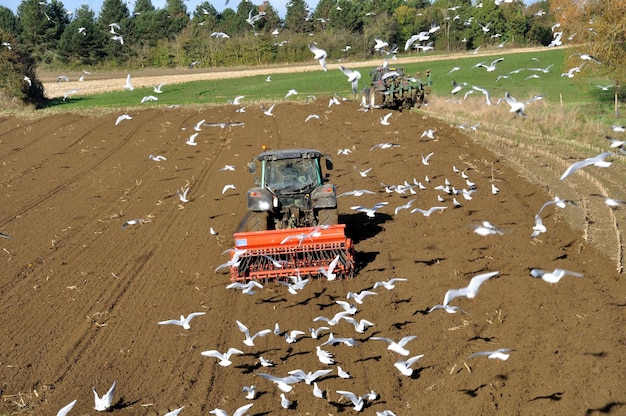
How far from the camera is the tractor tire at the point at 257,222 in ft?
39.6

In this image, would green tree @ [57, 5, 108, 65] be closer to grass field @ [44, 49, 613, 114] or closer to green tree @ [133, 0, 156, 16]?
green tree @ [133, 0, 156, 16]

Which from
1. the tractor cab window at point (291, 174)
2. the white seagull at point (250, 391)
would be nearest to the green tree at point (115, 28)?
the tractor cab window at point (291, 174)

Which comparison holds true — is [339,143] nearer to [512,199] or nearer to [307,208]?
[512,199]

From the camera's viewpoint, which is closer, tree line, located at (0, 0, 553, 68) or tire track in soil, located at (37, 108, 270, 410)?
tire track in soil, located at (37, 108, 270, 410)

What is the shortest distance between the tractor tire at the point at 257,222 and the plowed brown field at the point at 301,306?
36.8 inches

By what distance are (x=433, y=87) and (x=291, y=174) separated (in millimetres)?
39863

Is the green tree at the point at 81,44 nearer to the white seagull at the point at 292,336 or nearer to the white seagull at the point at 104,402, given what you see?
the white seagull at the point at 292,336

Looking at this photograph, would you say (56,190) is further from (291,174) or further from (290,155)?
(290,155)

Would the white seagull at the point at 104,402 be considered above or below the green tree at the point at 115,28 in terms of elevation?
below

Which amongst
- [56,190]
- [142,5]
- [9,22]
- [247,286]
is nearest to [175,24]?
[142,5]

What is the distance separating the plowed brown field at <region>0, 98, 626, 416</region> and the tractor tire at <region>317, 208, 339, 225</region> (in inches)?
34.8

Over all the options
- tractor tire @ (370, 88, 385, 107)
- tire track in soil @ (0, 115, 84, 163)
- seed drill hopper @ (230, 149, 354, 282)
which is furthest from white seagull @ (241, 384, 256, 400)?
tractor tire @ (370, 88, 385, 107)

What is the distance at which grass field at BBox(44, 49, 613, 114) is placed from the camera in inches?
1656

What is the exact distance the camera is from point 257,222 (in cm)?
1209
